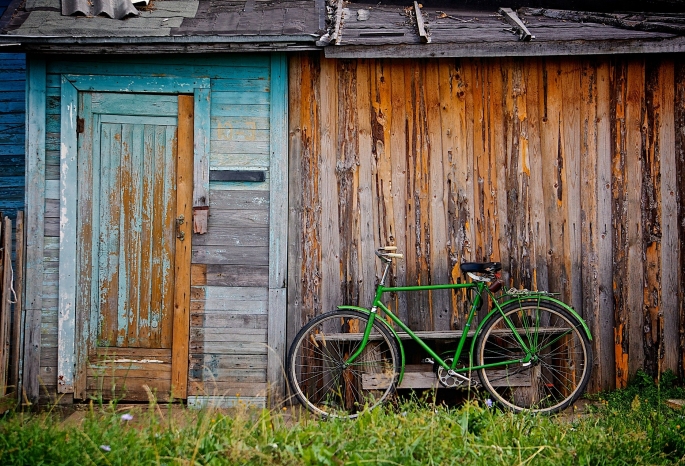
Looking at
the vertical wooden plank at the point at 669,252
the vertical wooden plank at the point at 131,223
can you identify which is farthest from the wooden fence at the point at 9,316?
the vertical wooden plank at the point at 669,252

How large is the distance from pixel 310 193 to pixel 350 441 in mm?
2706

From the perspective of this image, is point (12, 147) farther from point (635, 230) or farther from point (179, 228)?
point (635, 230)

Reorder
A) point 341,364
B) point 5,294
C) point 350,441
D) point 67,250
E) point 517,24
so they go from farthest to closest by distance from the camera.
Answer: point 517,24
point 67,250
point 341,364
point 5,294
point 350,441

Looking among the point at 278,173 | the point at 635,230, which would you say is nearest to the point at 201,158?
the point at 278,173

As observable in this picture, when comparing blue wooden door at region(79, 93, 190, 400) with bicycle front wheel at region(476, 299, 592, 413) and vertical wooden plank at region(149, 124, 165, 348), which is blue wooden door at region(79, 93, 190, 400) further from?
bicycle front wheel at region(476, 299, 592, 413)

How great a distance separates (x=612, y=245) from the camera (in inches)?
234

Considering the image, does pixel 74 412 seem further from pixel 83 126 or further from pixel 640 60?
pixel 640 60

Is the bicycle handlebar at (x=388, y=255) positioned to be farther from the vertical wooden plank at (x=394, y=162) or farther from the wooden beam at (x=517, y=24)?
the wooden beam at (x=517, y=24)

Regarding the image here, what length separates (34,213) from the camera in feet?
18.8

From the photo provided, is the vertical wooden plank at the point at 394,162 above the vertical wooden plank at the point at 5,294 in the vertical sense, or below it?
above

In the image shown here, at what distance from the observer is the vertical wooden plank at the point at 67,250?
5727 millimetres

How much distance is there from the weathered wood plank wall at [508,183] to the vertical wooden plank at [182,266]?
2.96 ft

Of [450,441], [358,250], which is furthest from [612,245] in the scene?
[450,441]

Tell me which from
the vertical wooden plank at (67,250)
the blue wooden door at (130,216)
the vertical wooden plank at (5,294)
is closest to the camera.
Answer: the vertical wooden plank at (5,294)
